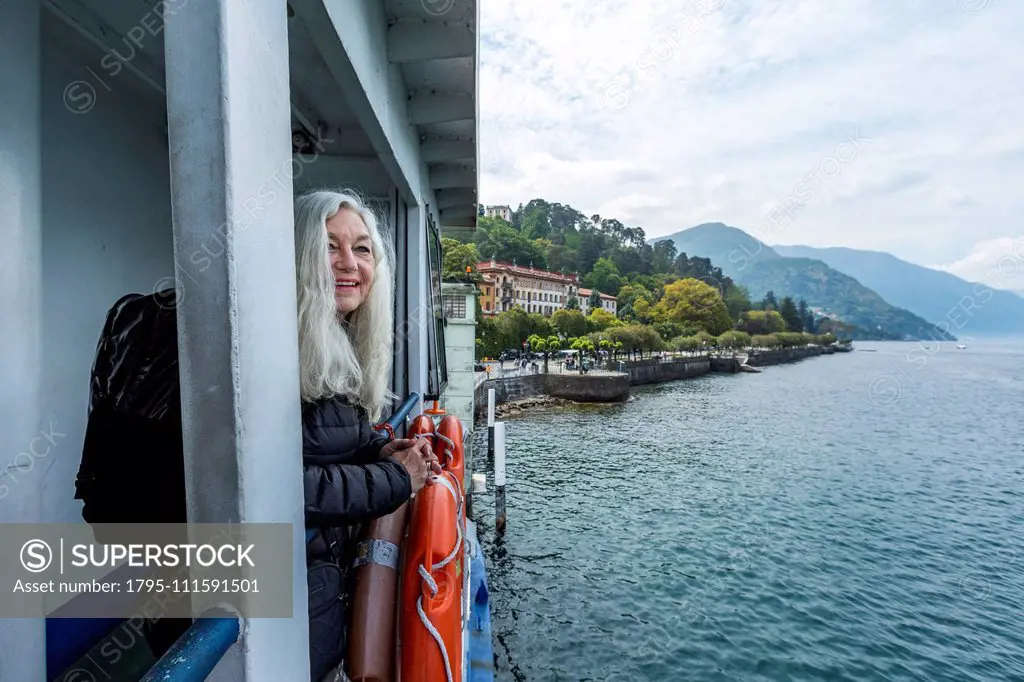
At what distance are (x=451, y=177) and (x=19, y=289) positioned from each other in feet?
16.8

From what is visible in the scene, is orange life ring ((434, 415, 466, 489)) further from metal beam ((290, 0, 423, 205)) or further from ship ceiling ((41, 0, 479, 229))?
ship ceiling ((41, 0, 479, 229))

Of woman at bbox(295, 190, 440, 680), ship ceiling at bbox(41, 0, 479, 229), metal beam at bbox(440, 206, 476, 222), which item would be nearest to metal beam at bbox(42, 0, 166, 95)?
ship ceiling at bbox(41, 0, 479, 229)

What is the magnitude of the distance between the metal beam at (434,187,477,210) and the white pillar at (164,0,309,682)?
242 inches

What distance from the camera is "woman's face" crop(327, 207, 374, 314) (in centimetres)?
173

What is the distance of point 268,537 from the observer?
1.19 m

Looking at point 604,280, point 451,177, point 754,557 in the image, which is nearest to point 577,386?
point 754,557

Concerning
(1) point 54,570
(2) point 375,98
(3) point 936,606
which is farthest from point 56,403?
(3) point 936,606

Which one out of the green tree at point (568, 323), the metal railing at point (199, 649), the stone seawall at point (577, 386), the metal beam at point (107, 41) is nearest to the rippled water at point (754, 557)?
the metal railing at point (199, 649)

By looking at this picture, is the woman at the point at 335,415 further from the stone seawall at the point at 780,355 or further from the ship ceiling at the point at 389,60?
the stone seawall at the point at 780,355

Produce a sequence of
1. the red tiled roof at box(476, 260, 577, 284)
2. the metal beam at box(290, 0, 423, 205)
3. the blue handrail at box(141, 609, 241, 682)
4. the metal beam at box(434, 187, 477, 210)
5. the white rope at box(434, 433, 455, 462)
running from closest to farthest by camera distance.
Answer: the blue handrail at box(141, 609, 241, 682) → the metal beam at box(290, 0, 423, 205) → the white rope at box(434, 433, 455, 462) → the metal beam at box(434, 187, 477, 210) → the red tiled roof at box(476, 260, 577, 284)

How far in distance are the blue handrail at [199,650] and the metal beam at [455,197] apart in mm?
6608

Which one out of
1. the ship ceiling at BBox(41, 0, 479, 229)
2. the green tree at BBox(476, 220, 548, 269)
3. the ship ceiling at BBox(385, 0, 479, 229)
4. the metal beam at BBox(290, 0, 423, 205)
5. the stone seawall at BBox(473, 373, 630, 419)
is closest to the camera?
the metal beam at BBox(290, 0, 423, 205)

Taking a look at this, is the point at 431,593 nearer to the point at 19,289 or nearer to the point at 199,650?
the point at 199,650

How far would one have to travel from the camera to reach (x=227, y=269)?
1.07 m
